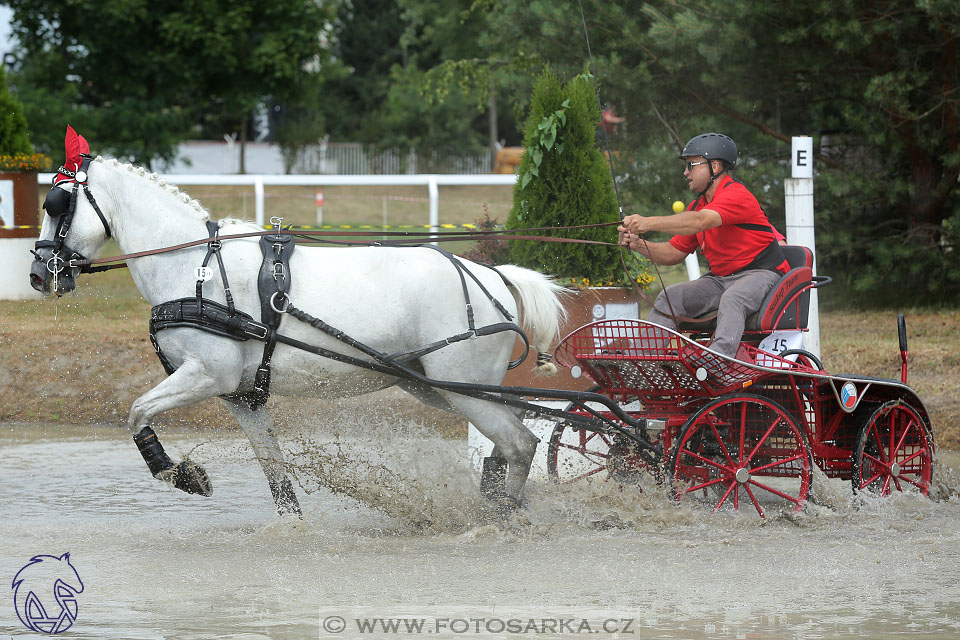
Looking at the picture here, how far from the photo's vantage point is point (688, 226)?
623 cm

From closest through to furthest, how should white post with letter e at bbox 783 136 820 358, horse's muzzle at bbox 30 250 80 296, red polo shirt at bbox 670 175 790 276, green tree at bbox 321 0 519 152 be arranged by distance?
horse's muzzle at bbox 30 250 80 296
red polo shirt at bbox 670 175 790 276
white post with letter e at bbox 783 136 820 358
green tree at bbox 321 0 519 152

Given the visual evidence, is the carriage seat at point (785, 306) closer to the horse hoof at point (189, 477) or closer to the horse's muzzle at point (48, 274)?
the horse hoof at point (189, 477)

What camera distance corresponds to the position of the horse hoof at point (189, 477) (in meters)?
5.91

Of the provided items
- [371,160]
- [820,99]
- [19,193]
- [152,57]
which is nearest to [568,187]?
[820,99]

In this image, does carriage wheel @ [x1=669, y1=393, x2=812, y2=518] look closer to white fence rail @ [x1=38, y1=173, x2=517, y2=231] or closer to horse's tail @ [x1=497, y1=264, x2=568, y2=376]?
horse's tail @ [x1=497, y1=264, x2=568, y2=376]

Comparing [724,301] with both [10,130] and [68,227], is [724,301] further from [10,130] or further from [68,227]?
[10,130]

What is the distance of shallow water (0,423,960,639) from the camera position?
4.57 m

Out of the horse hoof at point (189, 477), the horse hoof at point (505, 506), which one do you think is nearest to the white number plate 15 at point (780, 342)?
the horse hoof at point (505, 506)

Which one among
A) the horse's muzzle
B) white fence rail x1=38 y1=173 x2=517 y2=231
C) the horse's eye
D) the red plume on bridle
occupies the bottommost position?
the horse's muzzle

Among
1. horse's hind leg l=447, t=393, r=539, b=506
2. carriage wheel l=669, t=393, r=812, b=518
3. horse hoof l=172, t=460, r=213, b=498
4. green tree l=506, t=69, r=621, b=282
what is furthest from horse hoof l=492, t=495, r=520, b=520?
green tree l=506, t=69, r=621, b=282

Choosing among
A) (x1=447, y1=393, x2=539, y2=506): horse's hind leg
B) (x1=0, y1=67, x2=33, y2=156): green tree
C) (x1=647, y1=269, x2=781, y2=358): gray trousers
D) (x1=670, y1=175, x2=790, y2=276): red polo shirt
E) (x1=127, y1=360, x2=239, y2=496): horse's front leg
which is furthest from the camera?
(x1=0, y1=67, x2=33, y2=156): green tree

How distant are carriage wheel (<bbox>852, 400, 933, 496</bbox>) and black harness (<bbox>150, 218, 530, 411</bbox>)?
2298mm

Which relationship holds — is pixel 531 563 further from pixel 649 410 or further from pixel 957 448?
pixel 957 448

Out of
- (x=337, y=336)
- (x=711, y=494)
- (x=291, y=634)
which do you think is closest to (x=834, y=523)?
(x=711, y=494)
